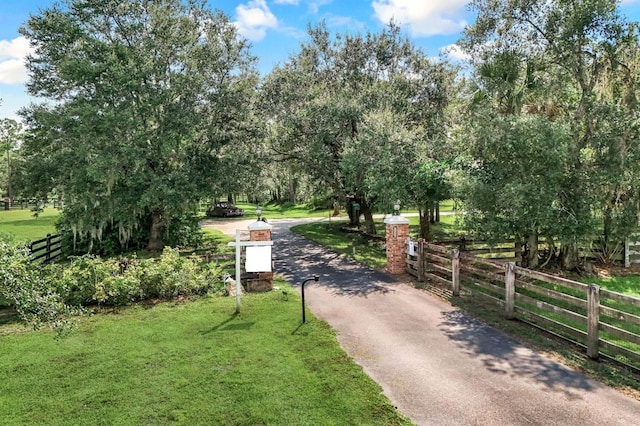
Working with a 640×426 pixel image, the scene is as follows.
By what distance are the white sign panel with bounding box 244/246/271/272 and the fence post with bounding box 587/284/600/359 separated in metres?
6.08

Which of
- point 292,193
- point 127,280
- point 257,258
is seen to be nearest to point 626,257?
point 257,258

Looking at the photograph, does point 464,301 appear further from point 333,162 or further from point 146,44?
point 146,44

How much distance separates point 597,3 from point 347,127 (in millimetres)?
10531

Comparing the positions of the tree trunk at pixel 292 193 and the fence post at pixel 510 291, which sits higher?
the tree trunk at pixel 292 193

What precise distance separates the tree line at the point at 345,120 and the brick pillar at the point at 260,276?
5392 mm

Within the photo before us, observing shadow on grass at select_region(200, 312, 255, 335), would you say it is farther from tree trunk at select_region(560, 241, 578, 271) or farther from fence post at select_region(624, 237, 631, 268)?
fence post at select_region(624, 237, 631, 268)

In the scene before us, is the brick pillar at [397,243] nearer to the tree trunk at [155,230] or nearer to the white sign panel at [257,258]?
→ the white sign panel at [257,258]

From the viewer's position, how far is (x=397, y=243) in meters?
12.8

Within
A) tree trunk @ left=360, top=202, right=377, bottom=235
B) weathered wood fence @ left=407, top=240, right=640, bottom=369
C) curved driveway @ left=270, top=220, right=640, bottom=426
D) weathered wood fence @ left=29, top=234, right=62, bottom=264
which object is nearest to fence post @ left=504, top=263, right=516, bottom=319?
weathered wood fence @ left=407, top=240, right=640, bottom=369

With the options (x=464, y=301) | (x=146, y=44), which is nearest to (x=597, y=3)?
(x=464, y=301)

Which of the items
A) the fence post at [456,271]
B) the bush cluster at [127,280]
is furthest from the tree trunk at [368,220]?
the bush cluster at [127,280]

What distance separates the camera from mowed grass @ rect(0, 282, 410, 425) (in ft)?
16.6

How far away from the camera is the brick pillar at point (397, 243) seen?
41.6 feet

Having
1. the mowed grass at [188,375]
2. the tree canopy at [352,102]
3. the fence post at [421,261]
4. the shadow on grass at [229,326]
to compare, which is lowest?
the mowed grass at [188,375]
